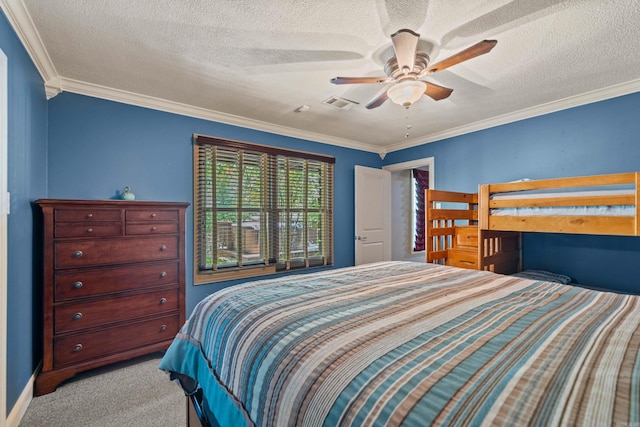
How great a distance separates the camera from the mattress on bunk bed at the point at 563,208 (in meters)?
1.97

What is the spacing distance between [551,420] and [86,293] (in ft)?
9.15

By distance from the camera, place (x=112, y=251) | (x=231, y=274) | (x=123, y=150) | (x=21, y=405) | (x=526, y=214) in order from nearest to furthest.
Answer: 1. (x=21, y=405)
2. (x=112, y=251)
3. (x=526, y=214)
4. (x=123, y=150)
5. (x=231, y=274)

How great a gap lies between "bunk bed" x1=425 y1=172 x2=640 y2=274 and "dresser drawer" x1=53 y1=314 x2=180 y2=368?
2650 millimetres

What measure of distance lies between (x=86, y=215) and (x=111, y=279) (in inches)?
21.4

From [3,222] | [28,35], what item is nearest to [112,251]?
[3,222]

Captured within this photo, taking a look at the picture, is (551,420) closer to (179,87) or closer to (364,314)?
(364,314)

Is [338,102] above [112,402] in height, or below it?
above

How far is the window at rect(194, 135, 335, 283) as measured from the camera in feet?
10.2

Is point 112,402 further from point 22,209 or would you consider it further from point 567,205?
point 567,205

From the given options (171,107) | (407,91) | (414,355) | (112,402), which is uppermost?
(171,107)

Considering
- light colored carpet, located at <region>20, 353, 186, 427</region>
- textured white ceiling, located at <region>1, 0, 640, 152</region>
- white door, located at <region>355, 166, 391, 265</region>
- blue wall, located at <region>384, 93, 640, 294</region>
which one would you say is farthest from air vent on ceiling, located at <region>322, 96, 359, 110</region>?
light colored carpet, located at <region>20, 353, 186, 427</region>

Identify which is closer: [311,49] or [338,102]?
[311,49]

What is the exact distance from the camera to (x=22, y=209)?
1.80m

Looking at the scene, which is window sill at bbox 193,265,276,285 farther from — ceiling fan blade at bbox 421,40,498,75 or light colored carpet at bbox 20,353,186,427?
ceiling fan blade at bbox 421,40,498,75
